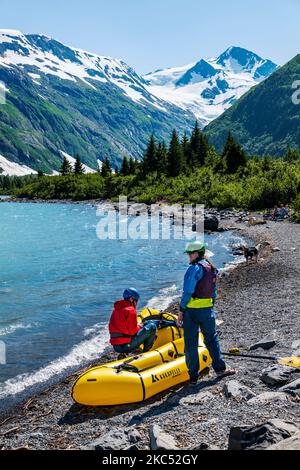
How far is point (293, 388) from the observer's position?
8.74m

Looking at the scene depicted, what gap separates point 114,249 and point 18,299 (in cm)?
1620

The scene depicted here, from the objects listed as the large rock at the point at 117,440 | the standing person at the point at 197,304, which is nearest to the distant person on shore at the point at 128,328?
the standing person at the point at 197,304

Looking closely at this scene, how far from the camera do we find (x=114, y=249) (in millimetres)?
37438

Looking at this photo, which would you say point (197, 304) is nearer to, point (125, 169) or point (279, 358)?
point (279, 358)

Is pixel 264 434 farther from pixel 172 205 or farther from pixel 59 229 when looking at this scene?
pixel 172 205

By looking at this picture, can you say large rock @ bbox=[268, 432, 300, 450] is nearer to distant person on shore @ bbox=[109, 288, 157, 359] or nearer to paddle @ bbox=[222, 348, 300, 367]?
paddle @ bbox=[222, 348, 300, 367]

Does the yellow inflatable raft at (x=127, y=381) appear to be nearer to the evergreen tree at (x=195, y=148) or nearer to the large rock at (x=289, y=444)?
the large rock at (x=289, y=444)

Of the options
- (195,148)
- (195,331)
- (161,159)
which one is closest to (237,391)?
(195,331)

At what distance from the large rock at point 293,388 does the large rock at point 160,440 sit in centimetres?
263

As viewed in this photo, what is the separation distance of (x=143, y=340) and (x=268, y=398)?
4.28 m

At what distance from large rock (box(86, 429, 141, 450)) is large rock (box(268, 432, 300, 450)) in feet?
8.52

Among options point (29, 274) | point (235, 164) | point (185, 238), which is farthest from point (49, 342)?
point (235, 164)

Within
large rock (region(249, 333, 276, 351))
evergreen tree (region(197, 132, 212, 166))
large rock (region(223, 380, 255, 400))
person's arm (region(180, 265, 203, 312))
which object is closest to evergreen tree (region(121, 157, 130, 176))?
evergreen tree (region(197, 132, 212, 166))

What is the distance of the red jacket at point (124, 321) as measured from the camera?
11.5 m
